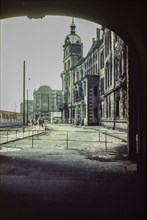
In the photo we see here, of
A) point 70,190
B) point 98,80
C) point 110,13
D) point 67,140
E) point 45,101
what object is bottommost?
point 70,190

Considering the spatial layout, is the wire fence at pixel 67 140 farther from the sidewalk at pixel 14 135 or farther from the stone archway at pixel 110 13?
Answer: the stone archway at pixel 110 13

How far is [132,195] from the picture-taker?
6.58 metres

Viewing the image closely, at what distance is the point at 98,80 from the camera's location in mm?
51281

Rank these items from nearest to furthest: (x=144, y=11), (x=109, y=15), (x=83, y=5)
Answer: (x=144, y=11)
(x=83, y=5)
(x=109, y=15)

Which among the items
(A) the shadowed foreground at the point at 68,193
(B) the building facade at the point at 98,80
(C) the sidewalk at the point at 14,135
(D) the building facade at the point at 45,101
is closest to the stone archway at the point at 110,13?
(A) the shadowed foreground at the point at 68,193

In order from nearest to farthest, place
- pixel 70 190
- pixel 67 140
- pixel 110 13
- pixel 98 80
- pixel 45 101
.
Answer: pixel 70 190 → pixel 110 13 → pixel 67 140 → pixel 98 80 → pixel 45 101

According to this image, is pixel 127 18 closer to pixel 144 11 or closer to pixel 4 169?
pixel 144 11

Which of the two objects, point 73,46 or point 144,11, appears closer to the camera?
point 144,11

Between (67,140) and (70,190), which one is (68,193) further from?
(67,140)

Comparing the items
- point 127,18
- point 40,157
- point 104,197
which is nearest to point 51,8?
point 127,18

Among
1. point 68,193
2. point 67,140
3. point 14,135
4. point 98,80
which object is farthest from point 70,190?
Answer: point 98,80

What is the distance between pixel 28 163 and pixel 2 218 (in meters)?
5.97

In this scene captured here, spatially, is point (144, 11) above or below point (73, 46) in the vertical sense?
below

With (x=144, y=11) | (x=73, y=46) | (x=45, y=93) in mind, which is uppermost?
(x=73, y=46)
